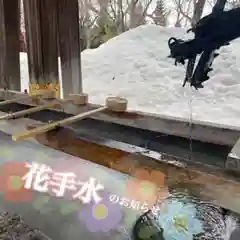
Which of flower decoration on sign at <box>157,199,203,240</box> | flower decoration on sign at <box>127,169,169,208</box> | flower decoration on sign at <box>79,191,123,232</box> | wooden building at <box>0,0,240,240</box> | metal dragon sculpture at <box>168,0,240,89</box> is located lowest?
flower decoration on sign at <box>79,191,123,232</box>

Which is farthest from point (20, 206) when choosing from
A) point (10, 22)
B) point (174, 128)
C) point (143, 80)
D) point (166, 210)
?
point (143, 80)

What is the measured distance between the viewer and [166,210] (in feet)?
3.26

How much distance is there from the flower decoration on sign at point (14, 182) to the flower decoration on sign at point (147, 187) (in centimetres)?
39

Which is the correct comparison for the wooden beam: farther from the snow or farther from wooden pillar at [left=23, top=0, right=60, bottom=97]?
wooden pillar at [left=23, top=0, right=60, bottom=97]

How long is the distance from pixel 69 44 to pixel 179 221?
220cm

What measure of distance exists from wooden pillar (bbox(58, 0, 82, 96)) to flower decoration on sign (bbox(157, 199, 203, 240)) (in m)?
2.08

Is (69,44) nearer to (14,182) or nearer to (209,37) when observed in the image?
(209,37)

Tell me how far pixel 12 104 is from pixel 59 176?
0.96 metres

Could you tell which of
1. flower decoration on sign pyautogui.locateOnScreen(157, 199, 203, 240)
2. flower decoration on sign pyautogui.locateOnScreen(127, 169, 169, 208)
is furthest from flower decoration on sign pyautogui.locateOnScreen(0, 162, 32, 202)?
flower decoration on sign pyautogui.locateOnScreen(157, 199, 203, 240)

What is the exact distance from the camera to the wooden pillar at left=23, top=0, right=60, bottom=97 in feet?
9.35

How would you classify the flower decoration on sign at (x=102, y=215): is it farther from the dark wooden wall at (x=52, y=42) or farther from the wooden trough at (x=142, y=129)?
the dark wooden wall at (x=52, y=42)

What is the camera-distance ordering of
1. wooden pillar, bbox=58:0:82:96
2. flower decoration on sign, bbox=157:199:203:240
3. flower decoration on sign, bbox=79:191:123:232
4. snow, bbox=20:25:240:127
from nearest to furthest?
flower decoration on sign, bbox=157:199:203:240, flower decoration on sign, bbox=79:191:123:232, wooden pillar, bbox=58:0:82:96, snow, bbox=20:25:240:127

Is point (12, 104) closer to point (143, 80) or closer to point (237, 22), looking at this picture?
point (237, 22)

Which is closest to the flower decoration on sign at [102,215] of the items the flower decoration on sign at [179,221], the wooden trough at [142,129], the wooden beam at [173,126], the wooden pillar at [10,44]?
the flower decoration on sign at [179,221]
